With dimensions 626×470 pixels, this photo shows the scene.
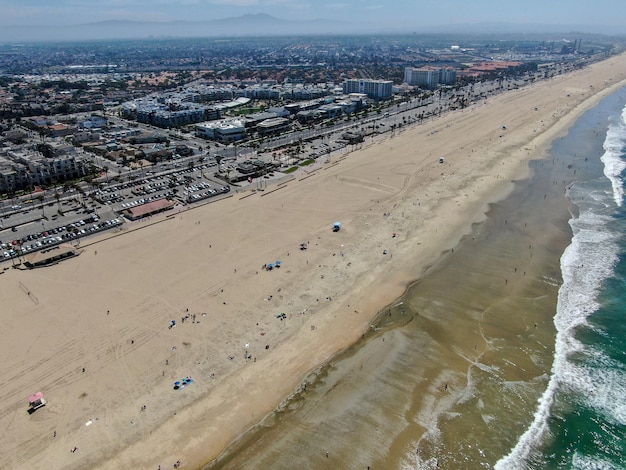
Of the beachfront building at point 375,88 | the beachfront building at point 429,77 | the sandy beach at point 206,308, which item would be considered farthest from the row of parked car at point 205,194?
the beachfront building at point 429,77

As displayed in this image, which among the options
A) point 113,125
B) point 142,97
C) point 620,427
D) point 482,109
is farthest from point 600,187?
point 142,97

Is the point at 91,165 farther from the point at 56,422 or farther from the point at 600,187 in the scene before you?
the point at 600,187

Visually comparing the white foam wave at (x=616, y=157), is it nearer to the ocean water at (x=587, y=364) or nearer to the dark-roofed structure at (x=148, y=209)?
the ocean water at (x=587, y=364)

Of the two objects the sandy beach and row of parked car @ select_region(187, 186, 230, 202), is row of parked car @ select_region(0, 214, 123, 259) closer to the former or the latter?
the sandy beach

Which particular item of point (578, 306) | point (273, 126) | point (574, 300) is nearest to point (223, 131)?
point (273, 126)

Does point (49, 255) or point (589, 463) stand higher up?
point (49, 255)

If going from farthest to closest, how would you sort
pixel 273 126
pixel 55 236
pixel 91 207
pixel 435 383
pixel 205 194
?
1. pixel 273 126
2. pixel 205 194
3. pixel 91 207
4. pixel 55 236
5. pixel 435 383

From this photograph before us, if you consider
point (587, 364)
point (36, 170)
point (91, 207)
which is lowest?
point (587, 364)

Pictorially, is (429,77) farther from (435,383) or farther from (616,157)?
(435,383)
